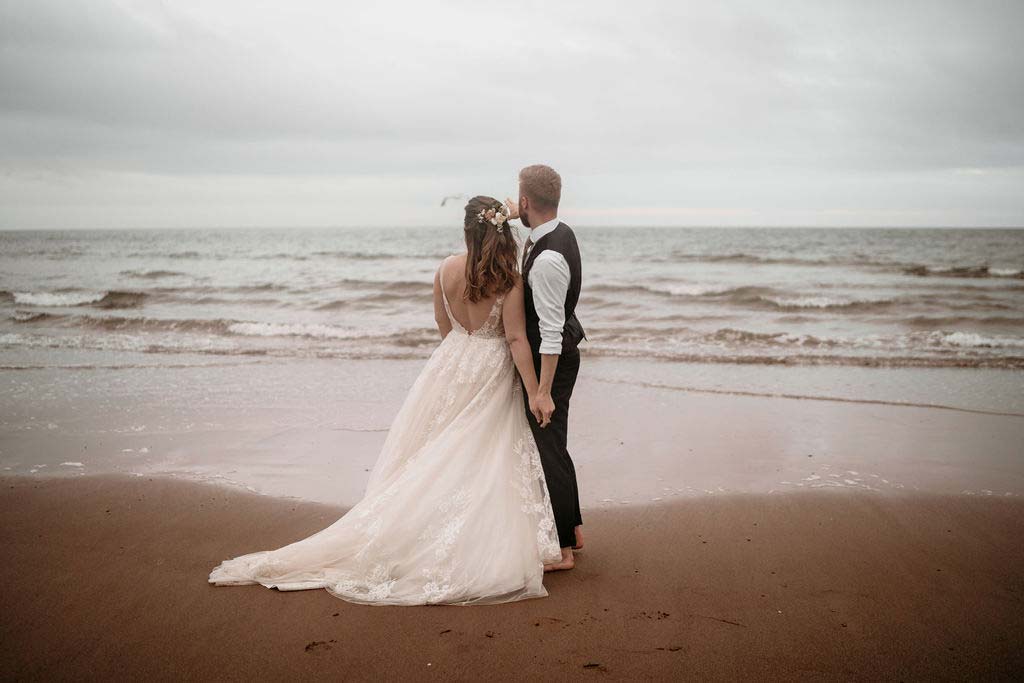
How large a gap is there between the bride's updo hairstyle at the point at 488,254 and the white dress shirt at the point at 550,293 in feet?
0.45

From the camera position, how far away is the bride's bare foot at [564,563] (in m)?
3.59

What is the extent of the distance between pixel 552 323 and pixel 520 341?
0.22 metres

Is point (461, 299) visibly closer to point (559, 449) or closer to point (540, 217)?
point (540, 217)

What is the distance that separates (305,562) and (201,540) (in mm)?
966

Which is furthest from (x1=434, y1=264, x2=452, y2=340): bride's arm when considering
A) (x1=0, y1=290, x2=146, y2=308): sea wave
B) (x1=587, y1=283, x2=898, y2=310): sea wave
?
(x1=0, y1=290, x2=146, y2=308): sea wave

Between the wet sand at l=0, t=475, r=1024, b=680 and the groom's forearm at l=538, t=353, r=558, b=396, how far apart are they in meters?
1.04

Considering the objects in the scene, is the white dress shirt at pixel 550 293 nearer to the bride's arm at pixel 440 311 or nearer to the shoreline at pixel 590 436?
the bride's arm at pixel 440 311

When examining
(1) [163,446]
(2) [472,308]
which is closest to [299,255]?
(1) [163,446]

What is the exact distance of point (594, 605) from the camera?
326 cm

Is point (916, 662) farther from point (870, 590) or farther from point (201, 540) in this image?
point (201, 540)

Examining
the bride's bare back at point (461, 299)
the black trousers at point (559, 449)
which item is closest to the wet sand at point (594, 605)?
the black trousers at point (559, 449)

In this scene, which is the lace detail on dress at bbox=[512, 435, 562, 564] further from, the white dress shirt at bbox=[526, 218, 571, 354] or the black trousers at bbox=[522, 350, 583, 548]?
the white dress shirt at bbox=[526, 218, 571, 354]

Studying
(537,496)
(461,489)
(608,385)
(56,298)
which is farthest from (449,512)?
(56,298)

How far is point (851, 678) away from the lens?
8.82 ft
